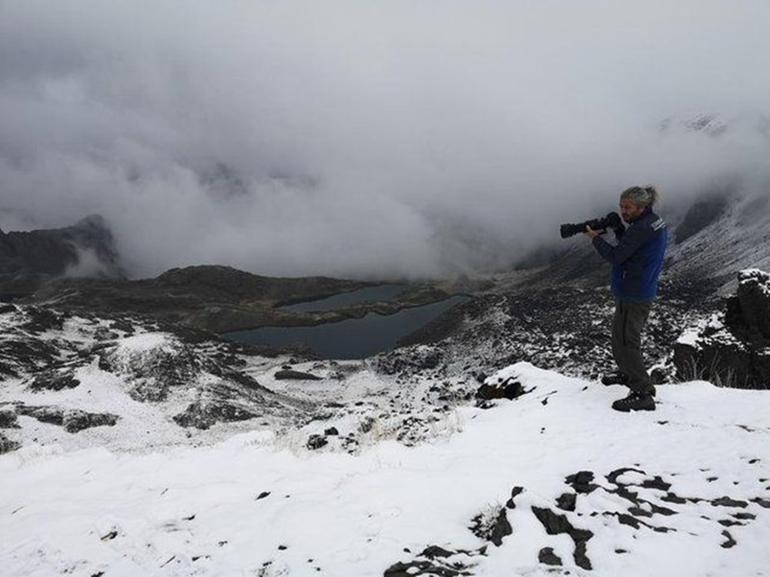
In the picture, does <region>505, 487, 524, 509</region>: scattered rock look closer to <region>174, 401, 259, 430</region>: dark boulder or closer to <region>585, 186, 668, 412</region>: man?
<region>585, 186, 668, 412</region>: man

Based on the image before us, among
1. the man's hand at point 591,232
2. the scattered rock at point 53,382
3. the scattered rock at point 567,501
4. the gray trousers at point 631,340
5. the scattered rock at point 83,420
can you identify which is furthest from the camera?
the scattered rock at point 53,382

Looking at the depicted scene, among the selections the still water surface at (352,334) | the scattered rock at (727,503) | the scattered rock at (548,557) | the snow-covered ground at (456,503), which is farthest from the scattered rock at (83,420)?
the still water surface at (352,334)

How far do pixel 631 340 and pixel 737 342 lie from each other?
9.37 m

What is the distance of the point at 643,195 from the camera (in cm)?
753

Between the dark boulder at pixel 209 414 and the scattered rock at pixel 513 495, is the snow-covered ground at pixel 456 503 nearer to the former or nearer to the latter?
the scattered rock at pixel 513 495

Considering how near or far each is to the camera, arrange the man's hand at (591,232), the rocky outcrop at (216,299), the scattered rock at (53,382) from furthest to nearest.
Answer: the rocky outcrop at (216,299)
the scattered rock at (53,382)
the man's hand at (591,232)

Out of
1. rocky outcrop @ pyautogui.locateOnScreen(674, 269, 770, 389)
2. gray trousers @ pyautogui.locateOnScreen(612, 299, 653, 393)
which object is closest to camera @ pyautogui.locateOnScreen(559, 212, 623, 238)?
gray trousers @ pyautogui.locateOnScreen(612, 299, 653, 393)

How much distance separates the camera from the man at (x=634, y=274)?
7492mm

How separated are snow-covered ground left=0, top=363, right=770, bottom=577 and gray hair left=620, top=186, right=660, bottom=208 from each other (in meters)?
2.75

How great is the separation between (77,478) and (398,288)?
189 m

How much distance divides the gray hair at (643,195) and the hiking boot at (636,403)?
2.57 meters

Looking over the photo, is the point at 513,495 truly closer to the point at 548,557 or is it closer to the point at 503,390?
the point at 548,557

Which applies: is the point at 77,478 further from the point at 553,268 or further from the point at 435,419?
the point at 553,268

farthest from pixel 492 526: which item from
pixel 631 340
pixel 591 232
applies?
pixel 591 232
